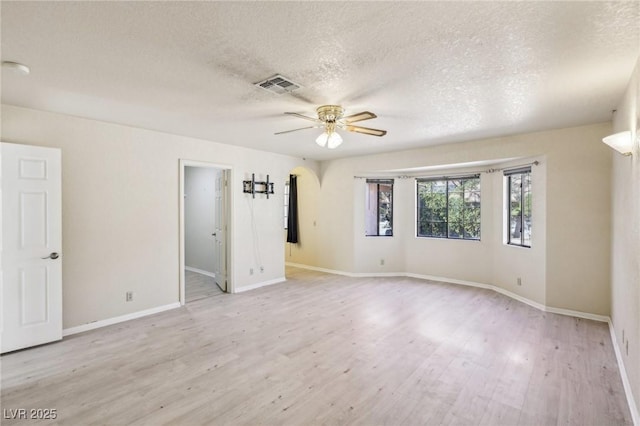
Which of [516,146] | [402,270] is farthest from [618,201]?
[402,270]

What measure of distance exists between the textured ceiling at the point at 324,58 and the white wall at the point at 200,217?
3139 mm

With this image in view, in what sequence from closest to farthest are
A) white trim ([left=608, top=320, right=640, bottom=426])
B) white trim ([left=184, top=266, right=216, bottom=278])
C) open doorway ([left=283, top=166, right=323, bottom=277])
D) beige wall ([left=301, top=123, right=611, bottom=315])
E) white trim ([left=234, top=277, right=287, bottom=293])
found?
white trim ([left=608, top=320, right=640, bottom=426]) < beige wall ([left=301, top=123, right=611, bottom=315]) < white trim ([left=234, top=277, right=287, bottom=293]) < white trim ([left=184, top=266, right=216, bottom=278]) < open doorway ([left=283, top=166, right=323, bottom=277])

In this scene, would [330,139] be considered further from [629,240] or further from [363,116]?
[629,240]

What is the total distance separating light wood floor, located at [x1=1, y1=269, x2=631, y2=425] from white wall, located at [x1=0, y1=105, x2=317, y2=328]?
46cm

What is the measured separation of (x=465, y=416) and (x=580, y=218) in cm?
347

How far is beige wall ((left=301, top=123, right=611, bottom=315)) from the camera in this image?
162 inches

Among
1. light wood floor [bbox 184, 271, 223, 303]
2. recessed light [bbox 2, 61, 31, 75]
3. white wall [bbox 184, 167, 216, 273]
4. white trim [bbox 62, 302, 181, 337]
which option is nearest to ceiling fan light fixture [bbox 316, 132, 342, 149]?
recessed light [bbox 2, 61, 31, 75]

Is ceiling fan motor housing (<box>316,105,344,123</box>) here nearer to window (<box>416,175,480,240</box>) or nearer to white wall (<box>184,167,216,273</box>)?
window (<box>416,175,480,240</box>)

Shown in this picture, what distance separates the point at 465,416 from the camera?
7.28ft

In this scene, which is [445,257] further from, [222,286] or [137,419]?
[137,419]

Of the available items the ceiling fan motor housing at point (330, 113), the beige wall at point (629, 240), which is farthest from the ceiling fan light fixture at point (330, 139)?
the beige wall at point (629, 240)

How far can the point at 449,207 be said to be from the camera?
627 cm

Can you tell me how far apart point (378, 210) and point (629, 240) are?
450 centimetres

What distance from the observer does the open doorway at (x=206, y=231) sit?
561cm
